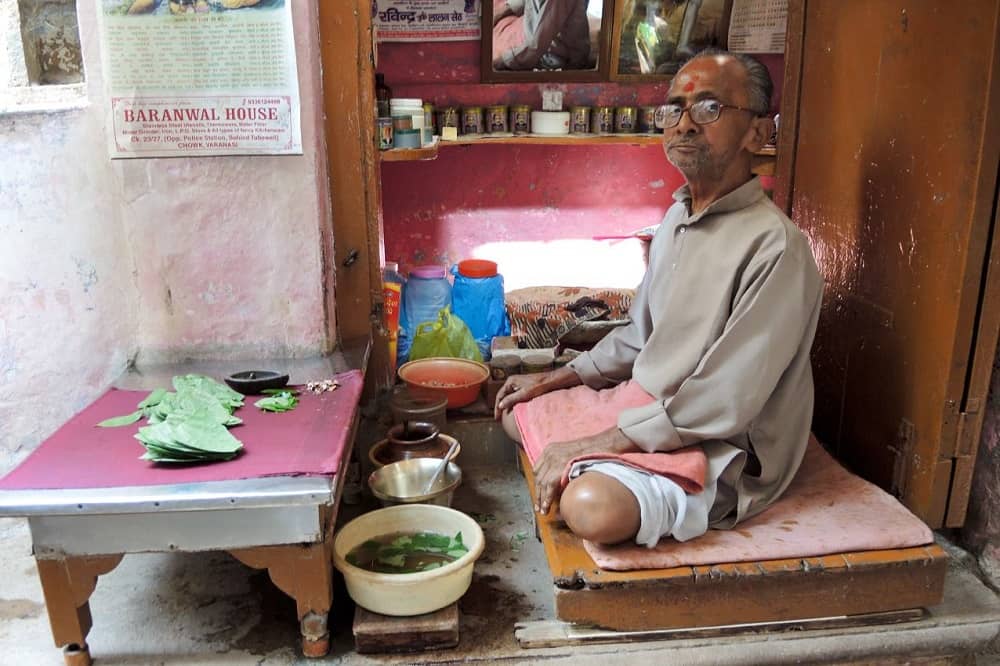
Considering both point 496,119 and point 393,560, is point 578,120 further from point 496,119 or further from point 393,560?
point 393,560

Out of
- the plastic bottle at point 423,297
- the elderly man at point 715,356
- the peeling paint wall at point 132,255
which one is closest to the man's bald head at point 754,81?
the elderly man at point 715,356

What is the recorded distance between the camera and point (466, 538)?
218cm

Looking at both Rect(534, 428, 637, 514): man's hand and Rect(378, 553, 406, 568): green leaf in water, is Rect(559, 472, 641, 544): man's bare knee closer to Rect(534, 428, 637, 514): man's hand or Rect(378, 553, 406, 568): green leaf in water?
Rect(534, 428, 637, 514): man's hand

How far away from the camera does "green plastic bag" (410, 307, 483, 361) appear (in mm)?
3516

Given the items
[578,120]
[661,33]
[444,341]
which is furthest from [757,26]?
[444,341]

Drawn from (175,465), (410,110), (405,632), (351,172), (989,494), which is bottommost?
(405,632)

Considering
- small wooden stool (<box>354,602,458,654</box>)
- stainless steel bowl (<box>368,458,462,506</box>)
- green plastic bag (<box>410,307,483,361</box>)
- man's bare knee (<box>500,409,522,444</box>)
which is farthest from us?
green plastic bag (<box>410,307,483,361</box>)

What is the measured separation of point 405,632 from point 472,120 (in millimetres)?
3473

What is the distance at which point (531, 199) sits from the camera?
521 cm

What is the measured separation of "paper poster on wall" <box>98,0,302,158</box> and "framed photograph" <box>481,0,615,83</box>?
2.42m

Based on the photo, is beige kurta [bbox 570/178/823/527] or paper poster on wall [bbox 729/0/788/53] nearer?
beige kurta [bbox 570/178/823/527]

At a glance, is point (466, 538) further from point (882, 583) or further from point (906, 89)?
point (906, 89)

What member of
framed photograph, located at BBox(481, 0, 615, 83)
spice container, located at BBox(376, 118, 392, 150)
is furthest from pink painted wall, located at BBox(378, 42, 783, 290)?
spice container, located at BBox(376, 118, 392, 150)

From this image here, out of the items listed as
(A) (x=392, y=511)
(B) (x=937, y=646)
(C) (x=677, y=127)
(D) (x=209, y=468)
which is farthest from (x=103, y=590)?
(B) (x=937, y=646)
